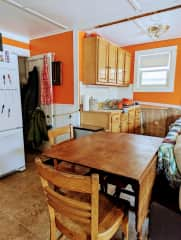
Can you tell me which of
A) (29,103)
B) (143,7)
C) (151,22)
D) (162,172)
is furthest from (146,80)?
(162,172)

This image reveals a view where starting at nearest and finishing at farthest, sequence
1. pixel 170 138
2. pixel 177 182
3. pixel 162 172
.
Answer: pixel 177 182, pixel 162 172, pixel 170 138

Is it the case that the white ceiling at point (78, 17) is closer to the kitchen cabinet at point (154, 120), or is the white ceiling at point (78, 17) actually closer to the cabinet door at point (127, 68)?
the cabinet door at point (127, 68)

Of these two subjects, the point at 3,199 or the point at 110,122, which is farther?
the point at 110,122

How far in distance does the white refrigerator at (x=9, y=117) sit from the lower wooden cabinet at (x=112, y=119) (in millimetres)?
1176

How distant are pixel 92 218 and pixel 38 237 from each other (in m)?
0.98

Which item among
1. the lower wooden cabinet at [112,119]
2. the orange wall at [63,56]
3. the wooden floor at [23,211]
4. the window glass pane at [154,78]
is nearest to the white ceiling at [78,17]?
the orange wall at [63,56]

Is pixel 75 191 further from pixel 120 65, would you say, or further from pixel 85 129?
pixel 120 65

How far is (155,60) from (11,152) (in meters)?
3.68

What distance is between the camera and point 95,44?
116 inches

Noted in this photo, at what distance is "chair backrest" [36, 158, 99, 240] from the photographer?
831 millimetres

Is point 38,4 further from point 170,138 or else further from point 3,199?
point 3,199

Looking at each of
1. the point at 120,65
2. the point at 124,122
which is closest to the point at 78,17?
the point at 120,65

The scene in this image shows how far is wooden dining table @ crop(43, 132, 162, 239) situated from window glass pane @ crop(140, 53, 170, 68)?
9.34 ft

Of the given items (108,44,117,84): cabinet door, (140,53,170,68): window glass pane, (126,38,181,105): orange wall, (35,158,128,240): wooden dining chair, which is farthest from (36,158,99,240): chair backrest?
(140,53,170,68): window glass pane
